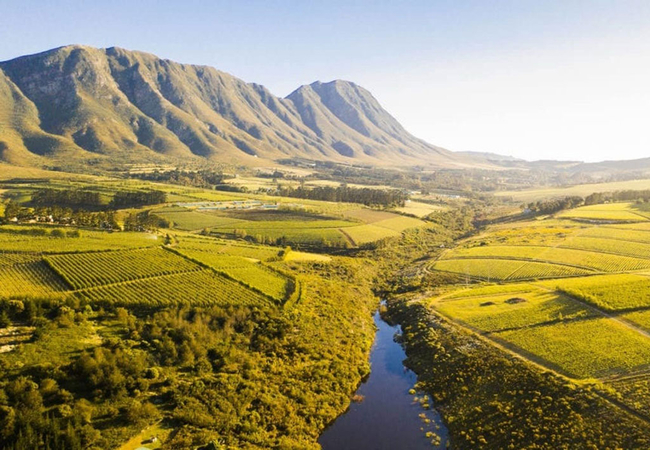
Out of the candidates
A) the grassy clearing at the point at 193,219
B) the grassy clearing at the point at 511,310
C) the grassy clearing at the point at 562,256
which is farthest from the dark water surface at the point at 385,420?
the grassy clearing at the point at 193,219

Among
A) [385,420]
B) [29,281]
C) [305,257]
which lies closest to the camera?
[385,420]

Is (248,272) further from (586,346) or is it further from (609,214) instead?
(609,214)

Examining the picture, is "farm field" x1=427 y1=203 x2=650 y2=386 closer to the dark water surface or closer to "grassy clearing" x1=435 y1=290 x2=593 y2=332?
"grassy clearing" x1=435 y1=290 x2=593 y2=332

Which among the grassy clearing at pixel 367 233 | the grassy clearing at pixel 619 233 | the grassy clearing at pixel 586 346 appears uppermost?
the grassy clearing at pixel 619 233

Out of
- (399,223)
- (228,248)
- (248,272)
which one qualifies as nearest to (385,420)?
(248,272)

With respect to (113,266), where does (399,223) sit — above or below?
above

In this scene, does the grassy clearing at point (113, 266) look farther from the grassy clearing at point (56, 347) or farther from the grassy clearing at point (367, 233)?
the grassy clearing at point (367, 233)
